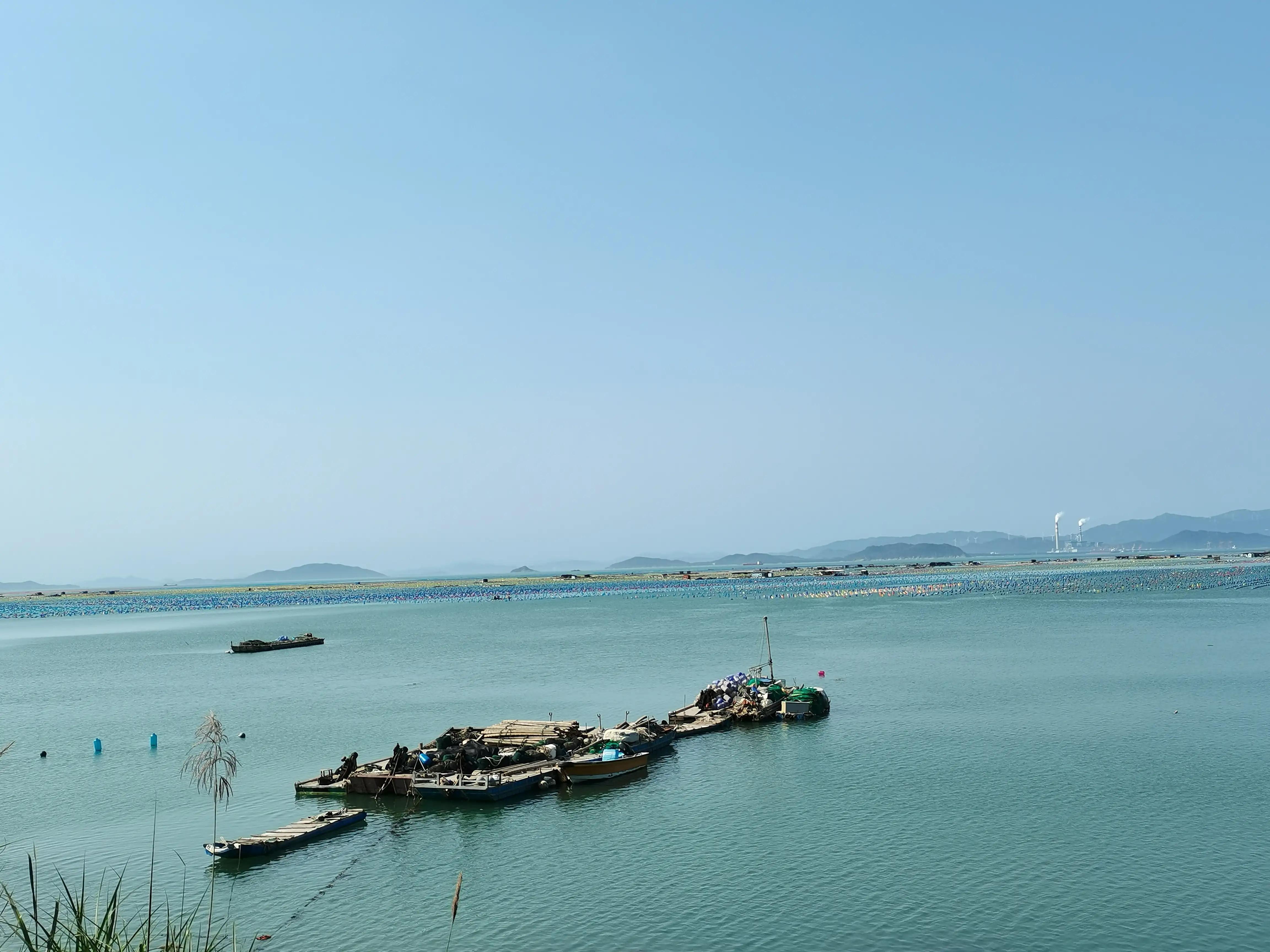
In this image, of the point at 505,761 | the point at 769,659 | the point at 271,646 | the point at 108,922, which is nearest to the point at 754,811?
the point at 505,761

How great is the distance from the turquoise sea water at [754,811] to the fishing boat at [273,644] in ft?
81.5

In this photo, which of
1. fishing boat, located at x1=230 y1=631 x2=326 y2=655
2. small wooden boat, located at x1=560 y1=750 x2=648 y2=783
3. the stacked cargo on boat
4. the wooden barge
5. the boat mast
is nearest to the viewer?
the wooden barge

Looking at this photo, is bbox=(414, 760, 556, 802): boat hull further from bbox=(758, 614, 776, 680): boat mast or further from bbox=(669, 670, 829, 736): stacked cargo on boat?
bbox=(758, 614, 776, 680): boat mast

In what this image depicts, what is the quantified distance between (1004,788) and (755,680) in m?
29.1

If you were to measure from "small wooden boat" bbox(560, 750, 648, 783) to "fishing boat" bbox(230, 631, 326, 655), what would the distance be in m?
80.7

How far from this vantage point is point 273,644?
389ft

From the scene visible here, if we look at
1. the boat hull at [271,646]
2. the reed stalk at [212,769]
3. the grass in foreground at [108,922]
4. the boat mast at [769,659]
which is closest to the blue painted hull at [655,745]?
the boat mast at [769,659]

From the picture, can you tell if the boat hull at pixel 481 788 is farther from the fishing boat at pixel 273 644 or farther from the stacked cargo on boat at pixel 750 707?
the fishing boat at pixel 273 644

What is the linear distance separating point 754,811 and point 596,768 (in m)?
9.16

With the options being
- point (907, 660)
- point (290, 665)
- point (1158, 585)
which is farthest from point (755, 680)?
point (1158, 585)

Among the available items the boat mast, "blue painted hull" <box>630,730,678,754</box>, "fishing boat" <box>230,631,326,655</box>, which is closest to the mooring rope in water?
"blue painted hull" <box>630,730,678,754</box>

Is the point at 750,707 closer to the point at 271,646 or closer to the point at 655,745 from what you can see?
the point at 655,745

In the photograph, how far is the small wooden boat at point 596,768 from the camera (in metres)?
44.9

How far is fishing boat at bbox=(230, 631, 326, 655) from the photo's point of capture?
11544cm
